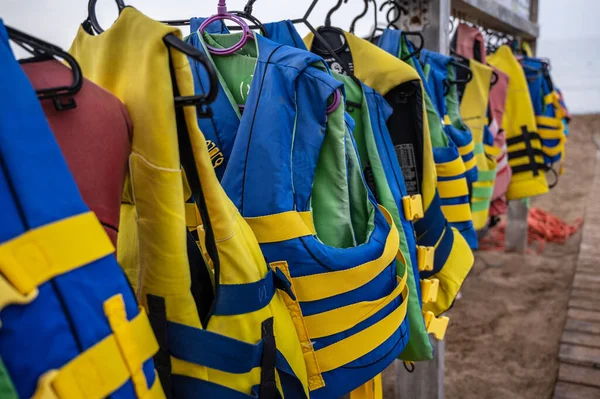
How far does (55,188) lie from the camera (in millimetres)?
448

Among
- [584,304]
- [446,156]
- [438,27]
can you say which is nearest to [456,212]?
[446,156]

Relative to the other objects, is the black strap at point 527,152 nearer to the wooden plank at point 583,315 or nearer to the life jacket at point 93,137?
the wooden plank at point 583,315

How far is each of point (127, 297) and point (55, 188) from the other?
0.13 metres

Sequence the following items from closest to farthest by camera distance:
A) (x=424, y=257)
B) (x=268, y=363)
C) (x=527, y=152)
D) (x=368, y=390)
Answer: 1. (x=268, y=363)
2. (x=368, y=390)
3. (x=424, y=257)
4. (x=527, y=152)

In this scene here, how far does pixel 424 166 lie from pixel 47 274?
103 centimetres

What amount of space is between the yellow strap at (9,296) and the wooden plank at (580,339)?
2.81 metres

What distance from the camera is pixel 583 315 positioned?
291cm

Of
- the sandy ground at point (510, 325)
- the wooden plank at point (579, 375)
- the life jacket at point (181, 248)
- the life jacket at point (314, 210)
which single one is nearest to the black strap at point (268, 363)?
the life jacket at point (181, 248)

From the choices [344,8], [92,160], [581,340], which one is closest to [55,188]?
[92,160]

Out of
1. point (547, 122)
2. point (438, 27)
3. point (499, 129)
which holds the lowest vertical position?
point (547, 122)

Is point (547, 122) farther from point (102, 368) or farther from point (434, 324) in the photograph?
point (102, 368)

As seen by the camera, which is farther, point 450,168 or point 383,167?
point 450,168

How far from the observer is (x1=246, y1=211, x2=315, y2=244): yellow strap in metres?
0.84

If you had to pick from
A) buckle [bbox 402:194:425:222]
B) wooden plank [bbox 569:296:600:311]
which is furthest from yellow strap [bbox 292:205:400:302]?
wooden plank [bbox 569:296:600:311]
